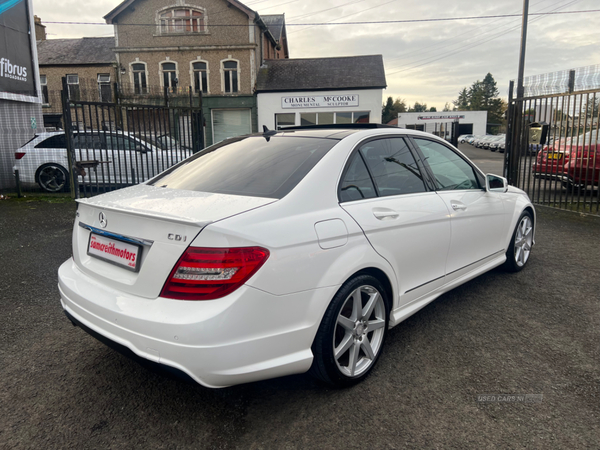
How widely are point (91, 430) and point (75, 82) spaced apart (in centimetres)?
3522

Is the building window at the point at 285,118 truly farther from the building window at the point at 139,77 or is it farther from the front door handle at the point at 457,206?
the front door handle at the point at 457,206

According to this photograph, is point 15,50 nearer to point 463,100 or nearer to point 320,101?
point 320,101

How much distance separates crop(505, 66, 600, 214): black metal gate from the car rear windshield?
258 inches

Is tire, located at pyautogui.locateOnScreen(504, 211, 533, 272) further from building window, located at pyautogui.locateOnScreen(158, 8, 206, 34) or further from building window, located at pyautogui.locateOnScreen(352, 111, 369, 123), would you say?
building window, located at pyautogui.locateOnScreen(158, 8, 206, 34)

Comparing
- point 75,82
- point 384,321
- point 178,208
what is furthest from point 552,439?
point 75,82

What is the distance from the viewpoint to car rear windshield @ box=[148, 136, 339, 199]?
2.62 m

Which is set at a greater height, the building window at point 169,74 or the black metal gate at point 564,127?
the building window at point 169,74

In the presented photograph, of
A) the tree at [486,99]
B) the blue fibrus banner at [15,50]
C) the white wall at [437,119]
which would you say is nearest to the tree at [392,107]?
the tree at [486,99]

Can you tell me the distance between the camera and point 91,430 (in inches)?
91.0

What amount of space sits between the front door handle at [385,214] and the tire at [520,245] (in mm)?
2269

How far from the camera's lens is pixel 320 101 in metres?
27.7

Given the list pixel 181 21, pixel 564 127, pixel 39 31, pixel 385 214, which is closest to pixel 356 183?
pixel 385 214

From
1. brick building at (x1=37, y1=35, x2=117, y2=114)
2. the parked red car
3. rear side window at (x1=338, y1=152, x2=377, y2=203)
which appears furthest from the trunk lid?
brick building at (x1=37, y1=35, x2=117, y2=114)

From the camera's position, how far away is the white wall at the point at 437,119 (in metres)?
43.9
